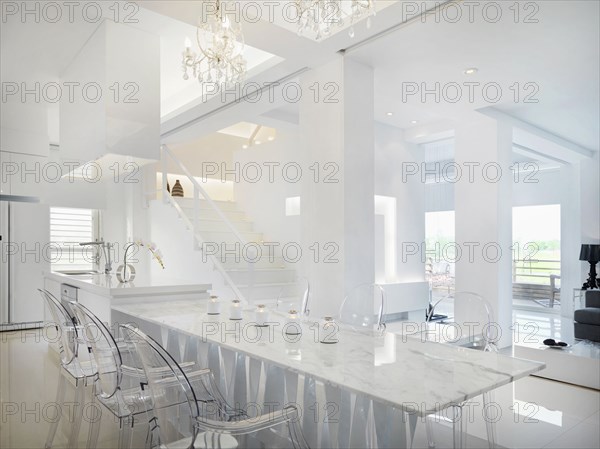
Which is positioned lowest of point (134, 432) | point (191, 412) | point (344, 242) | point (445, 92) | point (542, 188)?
point (134, 432)

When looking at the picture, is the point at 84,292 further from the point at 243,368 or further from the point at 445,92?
the point at 445,92

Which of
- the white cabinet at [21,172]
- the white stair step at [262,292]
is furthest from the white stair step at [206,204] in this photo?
the white stair step at [262,292]

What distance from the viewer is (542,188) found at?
922 cm

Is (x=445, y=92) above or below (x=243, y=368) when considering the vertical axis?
above

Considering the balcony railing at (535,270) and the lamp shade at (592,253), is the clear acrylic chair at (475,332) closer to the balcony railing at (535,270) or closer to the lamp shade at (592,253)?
the lamp shade at (592,253)

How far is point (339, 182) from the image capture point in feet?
13.1

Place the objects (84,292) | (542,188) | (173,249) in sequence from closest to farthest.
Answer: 1. (84,292)
2. (173,249)
3. (542,188)

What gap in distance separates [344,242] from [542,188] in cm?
693

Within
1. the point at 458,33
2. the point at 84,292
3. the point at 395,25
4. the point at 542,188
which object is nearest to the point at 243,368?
the point at 84,292

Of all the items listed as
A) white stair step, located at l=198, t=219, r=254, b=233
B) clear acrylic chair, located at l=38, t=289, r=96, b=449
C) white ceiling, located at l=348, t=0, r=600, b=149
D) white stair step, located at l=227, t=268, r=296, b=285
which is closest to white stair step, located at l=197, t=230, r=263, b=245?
white stair step, located at l=198, t=219, r=254, b=233

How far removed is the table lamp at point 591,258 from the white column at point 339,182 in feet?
17.7

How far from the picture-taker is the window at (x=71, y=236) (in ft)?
24.8

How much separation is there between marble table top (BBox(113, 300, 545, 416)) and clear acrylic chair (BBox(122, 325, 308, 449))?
0.77ft

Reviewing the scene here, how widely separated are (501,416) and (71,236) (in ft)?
22.7
